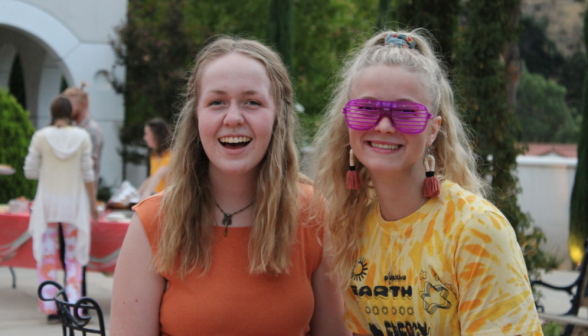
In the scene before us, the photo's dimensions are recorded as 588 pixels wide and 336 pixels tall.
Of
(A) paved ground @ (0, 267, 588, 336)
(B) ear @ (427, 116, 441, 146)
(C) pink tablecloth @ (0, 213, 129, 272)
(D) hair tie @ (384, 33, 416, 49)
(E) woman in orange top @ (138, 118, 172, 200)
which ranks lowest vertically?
(A) paved ground @ (0, 267, 588, 336)

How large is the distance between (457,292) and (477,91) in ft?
11.8

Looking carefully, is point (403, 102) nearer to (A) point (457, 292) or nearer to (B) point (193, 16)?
(A) point (457, 292)

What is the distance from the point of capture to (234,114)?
1888 mm

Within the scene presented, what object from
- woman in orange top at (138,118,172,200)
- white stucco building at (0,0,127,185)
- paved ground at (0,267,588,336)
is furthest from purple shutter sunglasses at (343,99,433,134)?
white stucco building at (0,0,127,185)

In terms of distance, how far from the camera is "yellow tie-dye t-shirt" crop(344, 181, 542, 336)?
5.02 ft

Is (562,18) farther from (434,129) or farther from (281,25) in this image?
(434,129)

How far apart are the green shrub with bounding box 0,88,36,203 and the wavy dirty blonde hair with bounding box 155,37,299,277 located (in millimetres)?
8036

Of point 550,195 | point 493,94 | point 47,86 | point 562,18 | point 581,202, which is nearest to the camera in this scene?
point 493,94

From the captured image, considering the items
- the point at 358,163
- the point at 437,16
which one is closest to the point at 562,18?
the point at 437,16

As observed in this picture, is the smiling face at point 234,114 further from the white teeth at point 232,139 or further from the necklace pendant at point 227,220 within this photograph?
the necklace pendant at point 227,220

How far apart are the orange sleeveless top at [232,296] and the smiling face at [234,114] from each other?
25 cm

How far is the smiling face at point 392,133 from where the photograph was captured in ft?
5.62

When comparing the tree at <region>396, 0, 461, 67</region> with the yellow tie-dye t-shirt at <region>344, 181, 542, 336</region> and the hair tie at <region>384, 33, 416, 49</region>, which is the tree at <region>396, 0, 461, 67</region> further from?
the yellow tie-dye t-shirt at <region>344, 181, 542, 336</region>

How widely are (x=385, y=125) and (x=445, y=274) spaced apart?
0.43 metres
